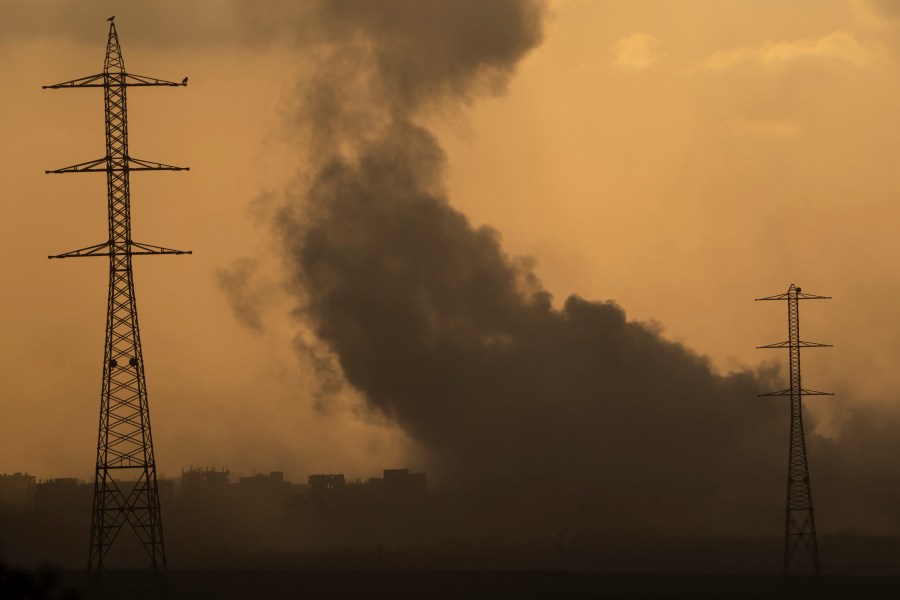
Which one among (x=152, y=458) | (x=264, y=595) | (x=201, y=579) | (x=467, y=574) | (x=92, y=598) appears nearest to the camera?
(x=152, y=458)

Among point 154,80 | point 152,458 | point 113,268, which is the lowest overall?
point 152,458

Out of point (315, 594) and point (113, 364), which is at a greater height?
point (113, 364)

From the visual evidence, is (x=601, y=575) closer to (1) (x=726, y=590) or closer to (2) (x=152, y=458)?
(1) (x=726, y=590)

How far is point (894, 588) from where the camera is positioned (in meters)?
177

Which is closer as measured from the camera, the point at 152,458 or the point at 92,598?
the point at 152,458

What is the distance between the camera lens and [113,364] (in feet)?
315

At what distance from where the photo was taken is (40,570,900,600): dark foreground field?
6727 inches

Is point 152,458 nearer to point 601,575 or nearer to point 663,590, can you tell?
point 663,590

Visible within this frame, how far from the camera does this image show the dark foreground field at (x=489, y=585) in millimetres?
170875

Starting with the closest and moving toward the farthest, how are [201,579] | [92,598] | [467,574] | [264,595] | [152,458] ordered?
[152,458] < [92,598] < [264,595] < [201,579] < [467,574]

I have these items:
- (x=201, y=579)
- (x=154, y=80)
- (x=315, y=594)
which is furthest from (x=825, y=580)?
(x=154, y=80)

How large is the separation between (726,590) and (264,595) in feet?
168


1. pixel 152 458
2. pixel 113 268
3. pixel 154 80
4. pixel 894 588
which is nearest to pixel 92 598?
pixel 152 458

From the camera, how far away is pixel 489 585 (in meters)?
185
